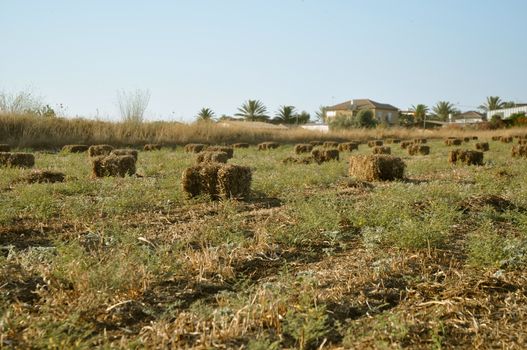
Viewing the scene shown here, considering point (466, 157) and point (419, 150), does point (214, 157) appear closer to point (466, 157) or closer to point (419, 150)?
point (466, 157)

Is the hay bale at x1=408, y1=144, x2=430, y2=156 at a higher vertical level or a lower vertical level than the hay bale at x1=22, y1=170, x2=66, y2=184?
lower

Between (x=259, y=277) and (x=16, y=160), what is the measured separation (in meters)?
9.70

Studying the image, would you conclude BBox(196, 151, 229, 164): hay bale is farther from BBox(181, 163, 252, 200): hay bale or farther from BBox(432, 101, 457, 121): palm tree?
BBox(432, 101, 457, 121): palm tree

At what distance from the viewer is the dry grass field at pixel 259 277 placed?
9.12 feet

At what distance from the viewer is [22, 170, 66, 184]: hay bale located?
8609 mm

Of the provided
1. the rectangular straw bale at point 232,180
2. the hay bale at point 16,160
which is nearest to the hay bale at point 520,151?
the rectangular straw bale at point 232,180

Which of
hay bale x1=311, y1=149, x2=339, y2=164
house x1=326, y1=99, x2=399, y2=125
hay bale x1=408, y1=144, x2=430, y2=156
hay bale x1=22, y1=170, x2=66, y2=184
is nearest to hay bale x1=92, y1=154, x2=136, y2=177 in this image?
hay bale x1=22, y1=170, x2=66, y2=184

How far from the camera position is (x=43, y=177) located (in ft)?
28.7

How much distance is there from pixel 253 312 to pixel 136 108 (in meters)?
27.4

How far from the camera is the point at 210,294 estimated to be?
3.46 metres

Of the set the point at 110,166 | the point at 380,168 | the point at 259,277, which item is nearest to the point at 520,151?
the point at 380,168

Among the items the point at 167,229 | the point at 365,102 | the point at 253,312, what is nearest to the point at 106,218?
the point at 167,229

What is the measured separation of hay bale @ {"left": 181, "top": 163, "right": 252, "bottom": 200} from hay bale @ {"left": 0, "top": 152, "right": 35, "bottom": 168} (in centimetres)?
606

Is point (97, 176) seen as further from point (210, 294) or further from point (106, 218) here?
point (210, 294)
